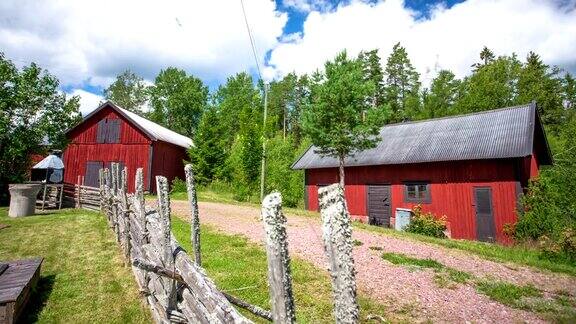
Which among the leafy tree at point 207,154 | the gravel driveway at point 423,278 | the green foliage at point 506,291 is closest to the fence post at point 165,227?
the gravel driveway at point 423,278

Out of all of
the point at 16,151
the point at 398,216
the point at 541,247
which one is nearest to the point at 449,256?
the point at 541,247

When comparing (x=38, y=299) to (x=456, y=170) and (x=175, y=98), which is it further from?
(x=175, y=98)

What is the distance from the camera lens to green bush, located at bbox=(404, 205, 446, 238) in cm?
1775

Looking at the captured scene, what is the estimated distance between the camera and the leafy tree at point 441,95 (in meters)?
44.7

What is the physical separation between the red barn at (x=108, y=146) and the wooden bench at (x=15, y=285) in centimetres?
2033

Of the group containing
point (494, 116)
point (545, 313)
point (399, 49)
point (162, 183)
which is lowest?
point (545, 313)

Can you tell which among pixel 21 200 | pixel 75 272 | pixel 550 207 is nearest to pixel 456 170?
pixel 550 207

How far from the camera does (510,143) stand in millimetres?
16875

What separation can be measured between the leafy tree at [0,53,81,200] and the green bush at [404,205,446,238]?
2420 cm

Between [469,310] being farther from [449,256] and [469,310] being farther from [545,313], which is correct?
[449,256]

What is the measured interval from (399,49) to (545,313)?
52.6 meters

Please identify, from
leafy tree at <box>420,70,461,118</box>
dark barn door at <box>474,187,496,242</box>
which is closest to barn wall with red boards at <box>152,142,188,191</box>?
dark barn door at <box>474,187,496,242</box>

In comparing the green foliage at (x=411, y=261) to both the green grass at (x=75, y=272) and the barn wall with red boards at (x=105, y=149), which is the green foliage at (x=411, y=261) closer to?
the green grass at (x=75, y=272)

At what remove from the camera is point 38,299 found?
273 inches
